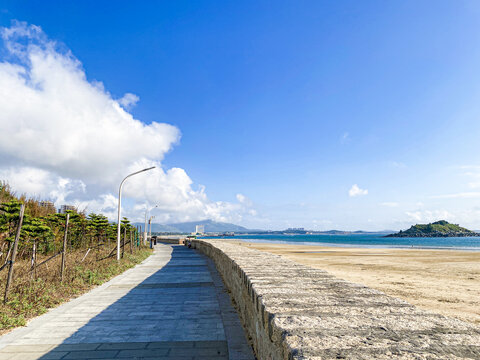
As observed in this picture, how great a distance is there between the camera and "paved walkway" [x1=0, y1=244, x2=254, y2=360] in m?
3.80

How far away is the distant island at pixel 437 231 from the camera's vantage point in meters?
138

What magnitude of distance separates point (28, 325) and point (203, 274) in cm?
651

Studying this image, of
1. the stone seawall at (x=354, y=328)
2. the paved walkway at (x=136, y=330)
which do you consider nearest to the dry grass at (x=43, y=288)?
the paved walkway at (x=136, y=330)

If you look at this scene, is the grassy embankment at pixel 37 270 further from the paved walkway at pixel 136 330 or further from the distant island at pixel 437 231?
the distant island at pixel 437 231

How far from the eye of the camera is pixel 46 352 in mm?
3785

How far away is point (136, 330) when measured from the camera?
4680 millimetres

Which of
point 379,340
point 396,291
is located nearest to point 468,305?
point 396,291

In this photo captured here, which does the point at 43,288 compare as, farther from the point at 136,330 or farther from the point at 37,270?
the point at 136,330

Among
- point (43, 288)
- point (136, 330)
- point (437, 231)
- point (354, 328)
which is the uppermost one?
point (354, 328)

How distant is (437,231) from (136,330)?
16883cm

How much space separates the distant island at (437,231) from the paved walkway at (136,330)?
158845 millimetres

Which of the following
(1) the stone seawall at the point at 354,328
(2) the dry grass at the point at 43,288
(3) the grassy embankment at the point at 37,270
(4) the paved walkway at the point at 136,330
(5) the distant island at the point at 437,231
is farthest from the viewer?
(5) the distant island at the point at 437,231

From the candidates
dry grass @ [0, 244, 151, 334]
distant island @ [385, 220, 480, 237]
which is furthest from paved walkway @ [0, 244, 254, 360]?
distant island @ [385, 220, 480, 237]

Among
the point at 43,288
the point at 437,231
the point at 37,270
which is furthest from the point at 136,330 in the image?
the point at 437,231
